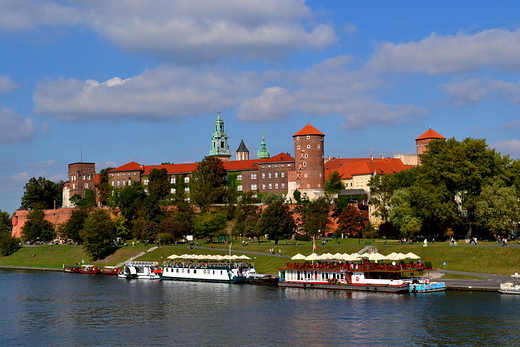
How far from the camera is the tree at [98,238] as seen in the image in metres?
113

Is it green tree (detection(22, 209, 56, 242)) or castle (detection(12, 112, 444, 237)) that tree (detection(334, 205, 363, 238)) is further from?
green tree (detection(22, 209, 56, 242))

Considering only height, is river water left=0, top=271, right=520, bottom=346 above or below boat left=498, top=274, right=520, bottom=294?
below

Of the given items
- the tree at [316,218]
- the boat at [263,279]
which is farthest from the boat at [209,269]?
the tree at [316,218]

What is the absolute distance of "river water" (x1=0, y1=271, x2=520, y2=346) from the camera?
46750 millimetres

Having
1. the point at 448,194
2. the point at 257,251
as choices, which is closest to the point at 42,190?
the point at 257,251

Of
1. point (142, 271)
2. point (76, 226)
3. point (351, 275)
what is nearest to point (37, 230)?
point (76, 226)

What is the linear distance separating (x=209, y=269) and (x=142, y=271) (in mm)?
11981

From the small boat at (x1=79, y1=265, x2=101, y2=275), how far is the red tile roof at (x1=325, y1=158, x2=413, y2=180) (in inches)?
2399

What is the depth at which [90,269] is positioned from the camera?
340 feet

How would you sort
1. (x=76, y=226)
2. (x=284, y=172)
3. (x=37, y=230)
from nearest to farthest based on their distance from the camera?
(x=76, y=226), (x=37, y=230), (x=284, y=172)

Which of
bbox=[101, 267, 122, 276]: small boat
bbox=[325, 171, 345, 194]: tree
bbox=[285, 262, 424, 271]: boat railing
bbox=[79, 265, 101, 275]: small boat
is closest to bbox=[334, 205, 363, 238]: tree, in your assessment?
bbox=[325, 171, 345, 194]: tree

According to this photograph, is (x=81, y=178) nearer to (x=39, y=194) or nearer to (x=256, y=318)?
(x=39, y=194)

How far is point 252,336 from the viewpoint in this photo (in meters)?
47.7

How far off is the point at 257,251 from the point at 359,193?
1532 inches
